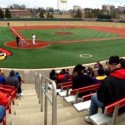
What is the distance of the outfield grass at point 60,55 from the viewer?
69.6ft

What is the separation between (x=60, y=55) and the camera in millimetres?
24672

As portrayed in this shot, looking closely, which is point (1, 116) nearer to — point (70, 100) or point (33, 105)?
point (70, 100)

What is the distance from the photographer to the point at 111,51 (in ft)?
89.8

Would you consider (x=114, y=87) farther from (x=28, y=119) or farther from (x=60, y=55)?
(x=60, y=55)

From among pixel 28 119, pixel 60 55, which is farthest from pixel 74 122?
pixel 60 55

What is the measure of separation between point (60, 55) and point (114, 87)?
765 inches

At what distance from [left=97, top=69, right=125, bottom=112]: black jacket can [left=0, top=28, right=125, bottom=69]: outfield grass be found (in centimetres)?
1515

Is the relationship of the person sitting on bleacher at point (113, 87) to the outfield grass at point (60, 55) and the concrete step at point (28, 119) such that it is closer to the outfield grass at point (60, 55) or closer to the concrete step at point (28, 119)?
the concrete step at point (28, 119)

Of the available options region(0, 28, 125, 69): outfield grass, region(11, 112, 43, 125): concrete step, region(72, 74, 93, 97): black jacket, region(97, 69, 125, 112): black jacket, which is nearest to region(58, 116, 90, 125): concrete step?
region(11, 112, 43, 125): concrete step

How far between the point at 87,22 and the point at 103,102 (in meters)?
56.2

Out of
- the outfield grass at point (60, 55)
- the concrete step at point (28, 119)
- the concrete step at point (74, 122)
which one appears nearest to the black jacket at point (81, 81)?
the concrete step at point (28, 119)

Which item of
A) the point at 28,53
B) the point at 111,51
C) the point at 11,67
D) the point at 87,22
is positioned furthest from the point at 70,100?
the point at 87,22

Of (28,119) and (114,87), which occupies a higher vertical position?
(114,87)

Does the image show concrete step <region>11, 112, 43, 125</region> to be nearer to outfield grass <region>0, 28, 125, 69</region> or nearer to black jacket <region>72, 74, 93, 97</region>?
black jacket <region>72, 74, 93, 97</region>
